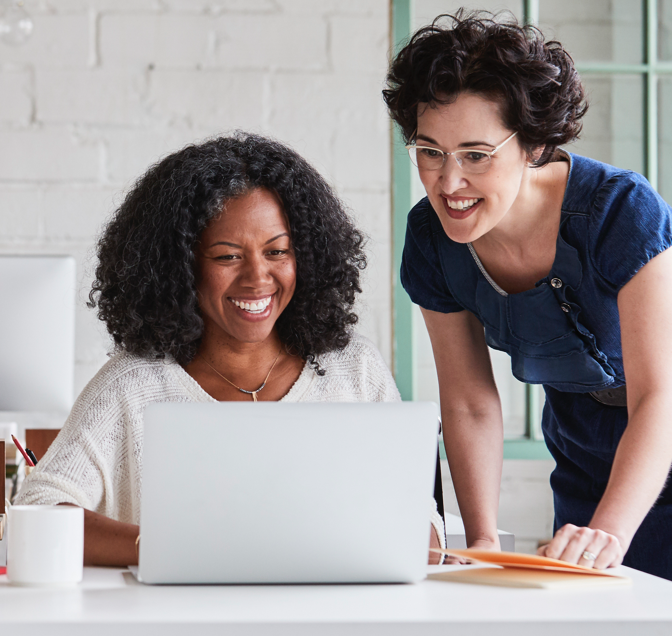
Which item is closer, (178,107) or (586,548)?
(586,548)

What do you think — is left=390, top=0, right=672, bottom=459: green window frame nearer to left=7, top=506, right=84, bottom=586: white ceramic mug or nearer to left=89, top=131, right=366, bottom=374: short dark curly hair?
left=89, top=131, right=366, bottom=374: short dark curly hair

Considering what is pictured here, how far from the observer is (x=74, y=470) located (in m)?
1.13

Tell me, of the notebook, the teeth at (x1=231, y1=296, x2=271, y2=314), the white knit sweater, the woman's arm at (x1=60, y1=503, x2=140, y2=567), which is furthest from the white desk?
the teeth at (x1=231, y1=296, x2=271, y2=314)

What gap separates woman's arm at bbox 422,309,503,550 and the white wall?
3.49 feet

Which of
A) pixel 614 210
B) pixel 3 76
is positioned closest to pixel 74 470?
pixel 614 210

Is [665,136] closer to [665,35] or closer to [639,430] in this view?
[665,35]

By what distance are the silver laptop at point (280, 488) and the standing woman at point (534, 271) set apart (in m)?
0.31

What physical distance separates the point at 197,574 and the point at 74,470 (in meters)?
0.46

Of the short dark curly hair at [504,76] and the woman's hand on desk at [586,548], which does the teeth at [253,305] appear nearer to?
the short dark curly hair at [504,76]

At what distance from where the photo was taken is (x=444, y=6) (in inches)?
96.3

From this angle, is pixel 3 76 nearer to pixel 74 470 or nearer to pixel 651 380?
pixel 74 470

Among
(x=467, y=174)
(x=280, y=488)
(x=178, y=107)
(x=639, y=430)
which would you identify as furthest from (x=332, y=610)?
(x=178, y=107)

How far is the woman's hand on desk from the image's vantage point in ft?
2.72

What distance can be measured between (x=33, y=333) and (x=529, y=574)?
984 mm
